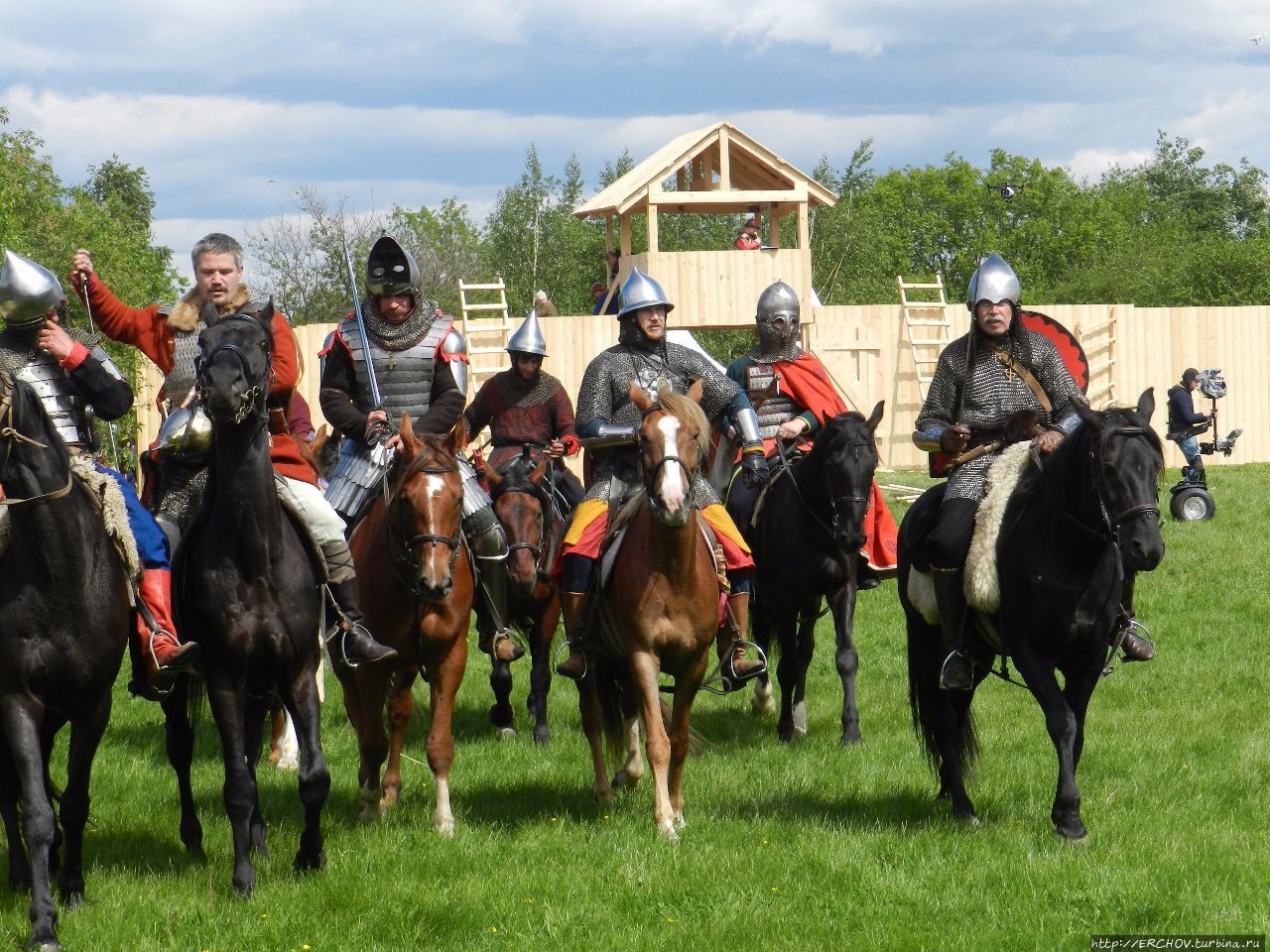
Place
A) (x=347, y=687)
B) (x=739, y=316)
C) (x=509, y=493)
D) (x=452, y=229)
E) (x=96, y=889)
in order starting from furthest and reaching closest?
(x=452, y=229) < (x=739, y=316) < (x=509, y=493) < (x=347, y=687) < (x=96, y=889)

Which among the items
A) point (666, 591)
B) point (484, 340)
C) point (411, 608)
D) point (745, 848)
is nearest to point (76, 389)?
point (411, 608)

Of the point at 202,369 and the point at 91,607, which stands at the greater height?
the point at 202,369

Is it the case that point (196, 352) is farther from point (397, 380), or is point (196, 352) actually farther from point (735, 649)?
point (735, 649)

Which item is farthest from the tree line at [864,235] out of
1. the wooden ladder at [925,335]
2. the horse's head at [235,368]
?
the horse's head at [235,368]

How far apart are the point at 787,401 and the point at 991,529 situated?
4.16 metres

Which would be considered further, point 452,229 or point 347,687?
point 452,229

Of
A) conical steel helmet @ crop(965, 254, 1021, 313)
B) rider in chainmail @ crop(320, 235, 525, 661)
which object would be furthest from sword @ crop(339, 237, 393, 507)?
conical steel helmet @ crop(965, 254, 1021, 313)

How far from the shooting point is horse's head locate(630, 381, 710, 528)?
23.4 feet

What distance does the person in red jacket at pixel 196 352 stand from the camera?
7.05 m

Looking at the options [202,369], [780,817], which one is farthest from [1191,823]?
[202,369]

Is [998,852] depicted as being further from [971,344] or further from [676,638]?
[971,344]

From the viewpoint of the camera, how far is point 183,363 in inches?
297

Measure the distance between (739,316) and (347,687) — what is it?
18.6 metres

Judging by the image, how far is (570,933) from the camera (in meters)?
5.89
